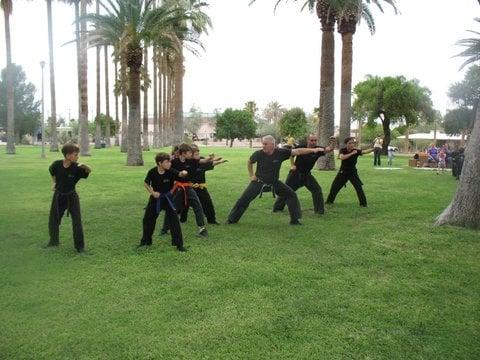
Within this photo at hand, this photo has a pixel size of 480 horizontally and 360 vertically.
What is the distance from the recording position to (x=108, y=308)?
5.20 m

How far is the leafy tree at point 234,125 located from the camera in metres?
86.8

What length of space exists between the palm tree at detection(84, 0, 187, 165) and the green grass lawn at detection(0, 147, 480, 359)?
49.4 feet

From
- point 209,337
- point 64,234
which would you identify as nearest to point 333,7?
point 64,234

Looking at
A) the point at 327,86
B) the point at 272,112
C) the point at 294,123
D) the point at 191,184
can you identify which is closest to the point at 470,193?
the point at 191,184

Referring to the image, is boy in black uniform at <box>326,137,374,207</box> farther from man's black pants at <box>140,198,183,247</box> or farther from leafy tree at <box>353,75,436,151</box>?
leafy tree at <box>353,75,436,151</box>

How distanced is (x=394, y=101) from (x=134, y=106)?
96.8 ft

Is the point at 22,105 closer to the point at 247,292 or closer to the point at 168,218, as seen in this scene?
the point at 168,218

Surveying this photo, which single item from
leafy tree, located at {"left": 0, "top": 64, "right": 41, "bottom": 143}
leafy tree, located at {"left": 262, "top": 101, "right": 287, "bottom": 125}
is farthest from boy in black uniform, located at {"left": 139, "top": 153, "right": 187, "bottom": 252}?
leafy tree, located at {"left": 262, "top": 101, "right": 287, "bottom": 125}

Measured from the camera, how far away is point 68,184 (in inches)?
292

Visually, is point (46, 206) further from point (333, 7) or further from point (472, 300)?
point (333, 7)

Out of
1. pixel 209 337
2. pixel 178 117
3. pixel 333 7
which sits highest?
pixel 333 7

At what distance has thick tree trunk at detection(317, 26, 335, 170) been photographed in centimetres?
2277

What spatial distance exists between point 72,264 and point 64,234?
2160 millimetres

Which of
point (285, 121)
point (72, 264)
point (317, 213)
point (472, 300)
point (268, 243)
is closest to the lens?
point (472, 300)
